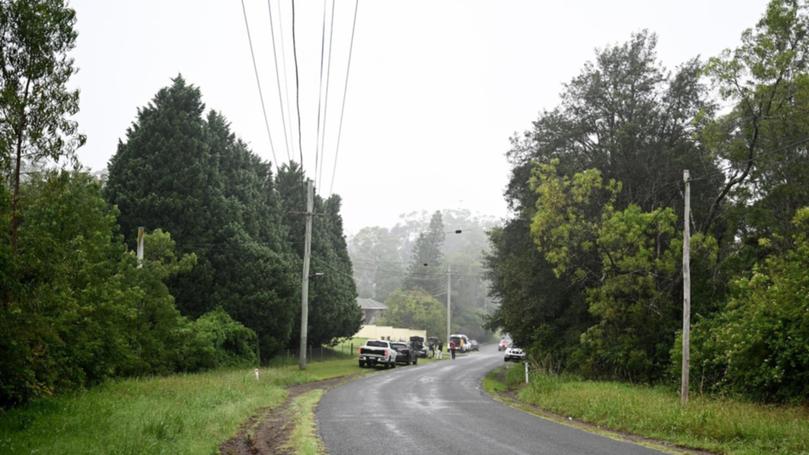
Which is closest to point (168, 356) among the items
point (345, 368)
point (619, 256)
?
point (345, 368)

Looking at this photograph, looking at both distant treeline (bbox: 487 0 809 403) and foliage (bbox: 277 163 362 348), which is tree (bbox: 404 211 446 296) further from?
distant treeline (bbox: 487 0 809 403)

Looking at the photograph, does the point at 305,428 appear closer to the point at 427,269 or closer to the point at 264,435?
the point at 264,435

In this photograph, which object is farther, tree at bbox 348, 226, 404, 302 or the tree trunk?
tree at bbox 348, 226, 404, 302

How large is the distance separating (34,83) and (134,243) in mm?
21052

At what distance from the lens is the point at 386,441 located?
14281 mm

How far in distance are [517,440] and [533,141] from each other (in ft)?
82.4

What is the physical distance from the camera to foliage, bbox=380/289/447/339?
91.7m

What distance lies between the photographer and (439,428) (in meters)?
16.4

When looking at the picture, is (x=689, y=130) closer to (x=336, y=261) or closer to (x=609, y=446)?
(x=609, y=446)

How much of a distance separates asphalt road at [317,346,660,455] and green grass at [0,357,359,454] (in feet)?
7.69

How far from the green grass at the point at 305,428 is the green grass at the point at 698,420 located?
23.7 feet

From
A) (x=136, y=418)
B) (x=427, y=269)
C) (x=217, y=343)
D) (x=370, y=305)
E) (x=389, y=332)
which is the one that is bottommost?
(x=136, y=418)

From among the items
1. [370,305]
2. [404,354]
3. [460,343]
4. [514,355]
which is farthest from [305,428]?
[370,305]

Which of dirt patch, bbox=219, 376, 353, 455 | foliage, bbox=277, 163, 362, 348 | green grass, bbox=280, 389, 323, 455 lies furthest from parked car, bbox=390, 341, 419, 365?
dirt patch, bbox=219, 376, 353, 455
